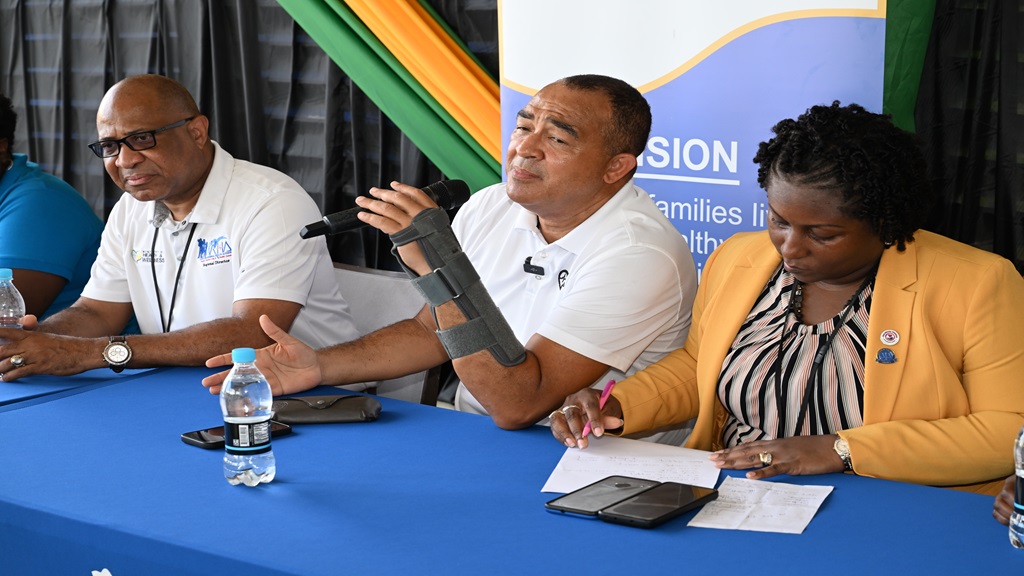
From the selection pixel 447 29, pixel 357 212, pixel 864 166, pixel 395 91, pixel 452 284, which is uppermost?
pixel 447 29

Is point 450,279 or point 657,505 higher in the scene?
point 450,279

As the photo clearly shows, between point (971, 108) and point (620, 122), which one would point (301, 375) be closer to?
point (620, 122)

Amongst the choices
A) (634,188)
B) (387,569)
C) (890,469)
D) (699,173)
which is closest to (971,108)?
(699,173)

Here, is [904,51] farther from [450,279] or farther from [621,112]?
[450,279]

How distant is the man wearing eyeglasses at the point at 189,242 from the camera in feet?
9.99

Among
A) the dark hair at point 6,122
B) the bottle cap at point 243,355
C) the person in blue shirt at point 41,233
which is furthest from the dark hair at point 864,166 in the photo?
the dark hair at point 6,122

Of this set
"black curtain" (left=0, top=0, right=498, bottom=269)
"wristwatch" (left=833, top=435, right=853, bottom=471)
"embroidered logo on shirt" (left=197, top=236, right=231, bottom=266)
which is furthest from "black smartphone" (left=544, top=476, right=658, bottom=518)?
"black curtain" (left=0, top=0, right=498, bottom=269)

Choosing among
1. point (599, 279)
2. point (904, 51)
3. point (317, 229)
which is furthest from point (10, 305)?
point (904, 51)

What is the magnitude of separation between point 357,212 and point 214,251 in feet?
3.89

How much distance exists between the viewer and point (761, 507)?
174 cm

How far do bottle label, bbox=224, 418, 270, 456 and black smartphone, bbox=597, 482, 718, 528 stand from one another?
59 centimetres

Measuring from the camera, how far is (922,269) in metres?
2.11

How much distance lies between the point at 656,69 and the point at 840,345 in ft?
4.01

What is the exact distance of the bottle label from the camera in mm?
1849
